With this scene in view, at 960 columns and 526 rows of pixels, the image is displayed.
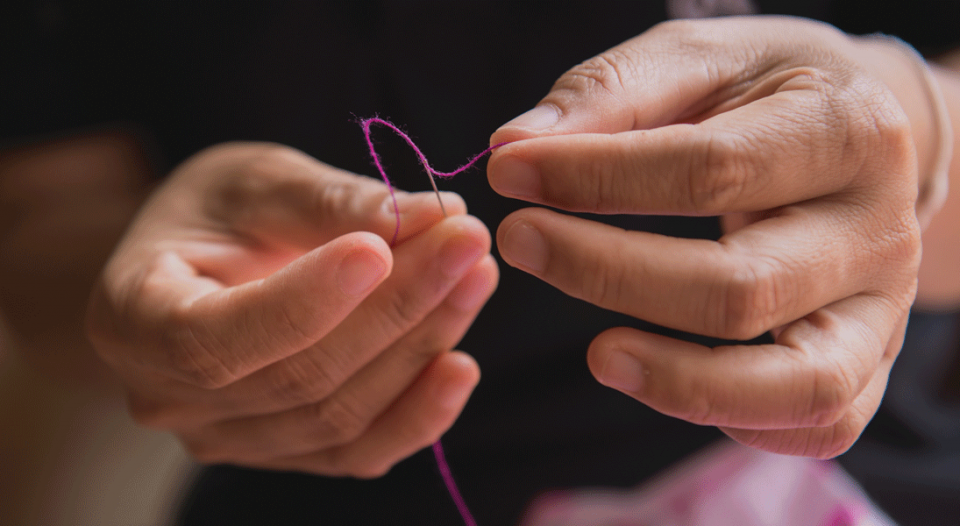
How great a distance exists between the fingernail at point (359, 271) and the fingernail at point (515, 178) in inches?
7.9

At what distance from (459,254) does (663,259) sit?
318 millimetres

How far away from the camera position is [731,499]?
4.27ft

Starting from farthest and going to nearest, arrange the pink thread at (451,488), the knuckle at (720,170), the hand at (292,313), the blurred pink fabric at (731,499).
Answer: the pink thread at (451,488) < the blurred pink fabric at (731,499) < the hand at (292,313) < the knuckle at (720,170)

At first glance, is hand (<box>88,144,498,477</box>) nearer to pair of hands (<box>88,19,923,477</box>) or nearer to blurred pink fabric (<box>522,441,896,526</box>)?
pair of hands (<box>88,19,923,477</box>)

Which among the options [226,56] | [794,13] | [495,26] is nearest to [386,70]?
[495,26]

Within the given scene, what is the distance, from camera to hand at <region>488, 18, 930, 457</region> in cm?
67

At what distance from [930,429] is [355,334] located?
159 cm

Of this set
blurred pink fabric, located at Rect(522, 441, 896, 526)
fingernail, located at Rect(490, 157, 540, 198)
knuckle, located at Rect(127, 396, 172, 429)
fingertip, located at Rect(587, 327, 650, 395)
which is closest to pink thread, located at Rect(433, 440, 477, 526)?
blurred pink fabric, located at Rect(522, 441, 896, 526)

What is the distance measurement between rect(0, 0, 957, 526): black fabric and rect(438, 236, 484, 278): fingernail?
478 mm

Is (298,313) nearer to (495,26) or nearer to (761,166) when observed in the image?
(761,166)

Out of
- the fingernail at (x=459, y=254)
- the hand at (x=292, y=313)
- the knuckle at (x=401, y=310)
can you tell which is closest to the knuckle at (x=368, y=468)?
the hand at (x=292, y=313)

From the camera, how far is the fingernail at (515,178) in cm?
71

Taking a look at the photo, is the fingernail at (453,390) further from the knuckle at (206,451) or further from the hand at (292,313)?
the knuckle at (206,451)

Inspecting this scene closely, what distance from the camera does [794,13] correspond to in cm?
136
